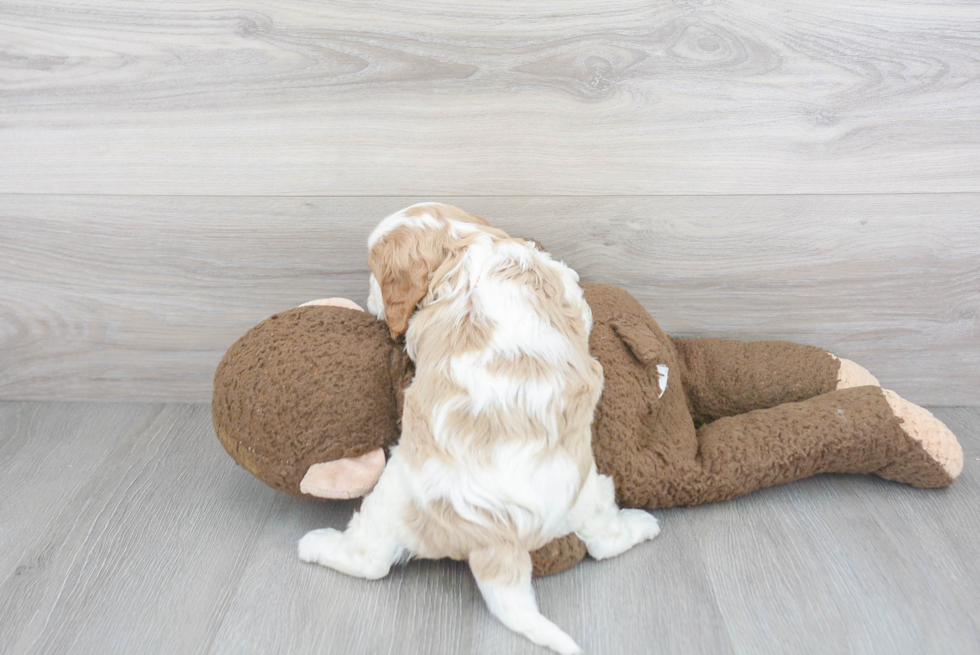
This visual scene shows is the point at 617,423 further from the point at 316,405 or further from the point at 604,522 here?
the point at 316,405

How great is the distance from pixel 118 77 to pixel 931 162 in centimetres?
168

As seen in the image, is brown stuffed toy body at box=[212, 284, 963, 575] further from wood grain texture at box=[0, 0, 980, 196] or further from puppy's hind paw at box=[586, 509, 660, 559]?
wood grain texture at box=[0, 0, 980, 196]

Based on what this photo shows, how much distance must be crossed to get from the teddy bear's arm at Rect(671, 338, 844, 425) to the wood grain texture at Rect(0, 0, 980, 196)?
1.11ft

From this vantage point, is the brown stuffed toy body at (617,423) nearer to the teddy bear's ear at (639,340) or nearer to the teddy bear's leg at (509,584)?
the teddy bear's ear at (639,340)

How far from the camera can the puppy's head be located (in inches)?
45.6

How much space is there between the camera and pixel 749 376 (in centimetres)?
149

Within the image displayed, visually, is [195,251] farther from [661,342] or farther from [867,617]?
[867,617]

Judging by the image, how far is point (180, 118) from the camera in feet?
4.99

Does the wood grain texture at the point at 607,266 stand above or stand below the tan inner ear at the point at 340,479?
above

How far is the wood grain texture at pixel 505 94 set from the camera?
1428 millimetres

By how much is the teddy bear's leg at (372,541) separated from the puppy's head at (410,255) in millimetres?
259

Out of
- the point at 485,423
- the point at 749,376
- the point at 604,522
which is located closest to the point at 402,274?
the point at 485,423

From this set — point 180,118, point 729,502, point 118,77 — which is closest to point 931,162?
point 729,502

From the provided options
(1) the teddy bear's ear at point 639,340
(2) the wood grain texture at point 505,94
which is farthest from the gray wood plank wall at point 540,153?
(1) the teddy bear's ear at point 639,340
